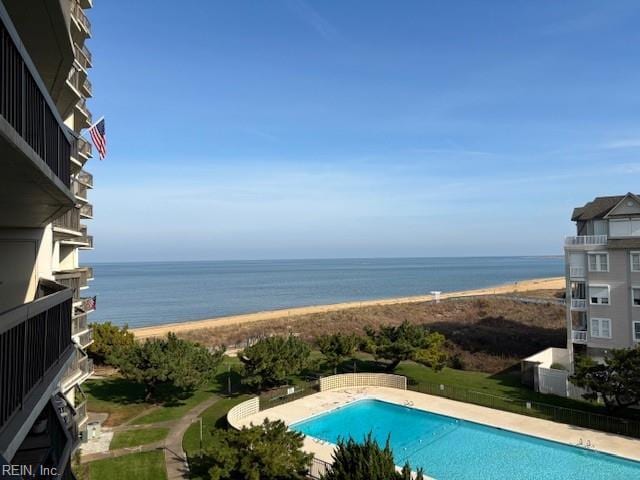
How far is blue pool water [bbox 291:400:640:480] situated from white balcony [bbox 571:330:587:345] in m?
10.8

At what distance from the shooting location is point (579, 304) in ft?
97.9

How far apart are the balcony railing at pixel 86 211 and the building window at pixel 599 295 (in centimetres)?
2820

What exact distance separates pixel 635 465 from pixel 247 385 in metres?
19.6

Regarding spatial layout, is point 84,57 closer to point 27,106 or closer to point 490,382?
point 27,106

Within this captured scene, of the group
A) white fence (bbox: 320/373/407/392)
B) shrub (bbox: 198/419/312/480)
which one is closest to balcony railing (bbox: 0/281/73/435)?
shrub (bbox: 198/419/312/480)

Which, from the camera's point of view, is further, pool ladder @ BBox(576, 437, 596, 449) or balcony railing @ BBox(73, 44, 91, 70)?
pool ladder @ BBox(576, 437, 596, 449)

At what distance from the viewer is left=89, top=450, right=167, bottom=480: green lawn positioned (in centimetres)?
1739

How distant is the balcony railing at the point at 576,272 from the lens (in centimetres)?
2989

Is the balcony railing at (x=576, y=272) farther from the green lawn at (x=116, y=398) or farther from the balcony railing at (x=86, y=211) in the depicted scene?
the balcony railing at (x=86, y=211)

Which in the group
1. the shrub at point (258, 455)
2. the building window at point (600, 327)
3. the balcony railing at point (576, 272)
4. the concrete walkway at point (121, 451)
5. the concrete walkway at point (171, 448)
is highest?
the balcony railing at point (576, 272)

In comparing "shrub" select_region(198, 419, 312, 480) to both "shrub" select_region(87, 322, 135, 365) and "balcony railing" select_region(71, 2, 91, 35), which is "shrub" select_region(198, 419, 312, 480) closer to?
"balcony railing" select_region(71, 2, 91, 35)

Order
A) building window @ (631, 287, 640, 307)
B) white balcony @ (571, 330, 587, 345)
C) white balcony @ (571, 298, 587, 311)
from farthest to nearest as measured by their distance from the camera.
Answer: white balcony @ (571, 298, 587, 311) < white balcony @ (571, 330, 587, 345) < building window @ (631, 287, 640, 307)

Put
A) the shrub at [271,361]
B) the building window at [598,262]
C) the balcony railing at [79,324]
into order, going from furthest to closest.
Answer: the building window at [598,262]
the shrub at [271,361]
the balcony railing at [79,324]

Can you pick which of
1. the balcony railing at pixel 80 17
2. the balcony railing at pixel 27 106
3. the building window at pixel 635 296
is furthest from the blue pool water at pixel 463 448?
the balcony railing at pixel 80 17
